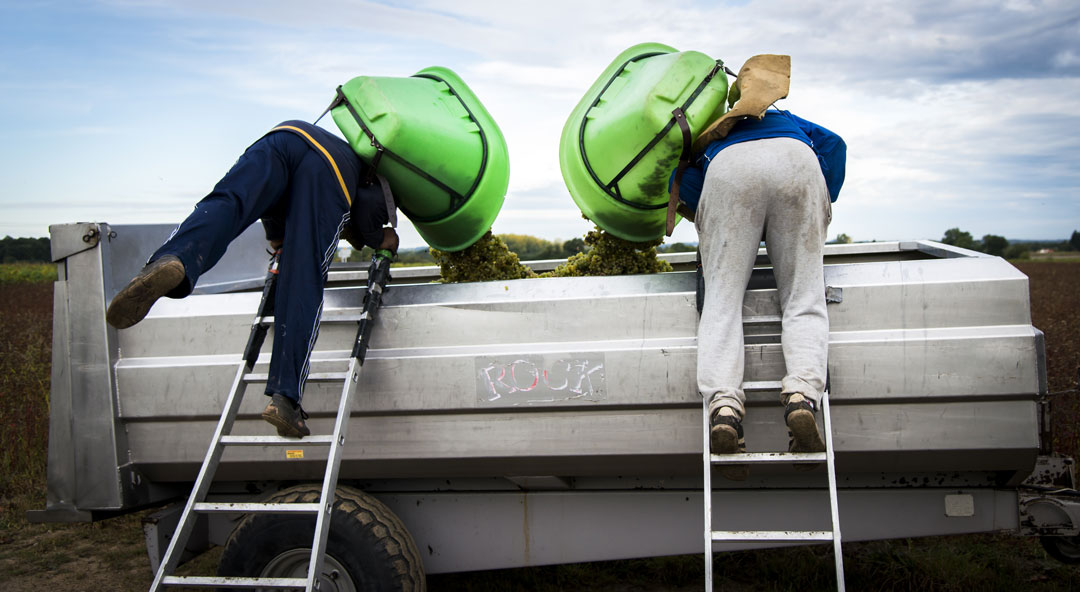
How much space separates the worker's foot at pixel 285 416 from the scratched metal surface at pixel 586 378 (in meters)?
0.23

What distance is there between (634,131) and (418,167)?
988 millimetres

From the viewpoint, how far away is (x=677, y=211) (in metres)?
3.70

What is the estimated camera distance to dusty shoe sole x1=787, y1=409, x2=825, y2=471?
2.81 metres

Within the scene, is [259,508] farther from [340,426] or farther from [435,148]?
[435,148]

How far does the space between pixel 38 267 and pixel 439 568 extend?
82.6 feet

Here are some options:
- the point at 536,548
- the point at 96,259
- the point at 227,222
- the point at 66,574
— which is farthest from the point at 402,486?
the point at 66,574

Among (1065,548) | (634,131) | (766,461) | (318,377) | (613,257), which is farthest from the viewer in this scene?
(613,257)

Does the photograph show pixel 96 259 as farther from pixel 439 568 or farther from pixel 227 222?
pixel 439 568

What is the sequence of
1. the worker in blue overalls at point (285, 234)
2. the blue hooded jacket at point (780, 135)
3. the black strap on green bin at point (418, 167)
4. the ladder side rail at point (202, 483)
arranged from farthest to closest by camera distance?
the black strap on green bin at point (418, 167) → the blue hooded jacket at point (780, 135) → the ladder side rail at point (202, 483) → the worker in blue overalls at point (285, 234)

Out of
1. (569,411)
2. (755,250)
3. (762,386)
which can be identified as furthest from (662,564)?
(755,250)

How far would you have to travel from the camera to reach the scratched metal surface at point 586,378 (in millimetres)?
3080

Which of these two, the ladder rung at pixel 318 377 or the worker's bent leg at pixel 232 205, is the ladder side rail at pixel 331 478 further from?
the worker's bent leg at pixel 232 205

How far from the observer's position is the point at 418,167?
→ 3.74m

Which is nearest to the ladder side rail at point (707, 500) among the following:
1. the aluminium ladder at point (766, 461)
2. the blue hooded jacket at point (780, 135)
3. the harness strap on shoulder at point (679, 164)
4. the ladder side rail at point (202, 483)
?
the aluminium ladder at point (766, 461)
